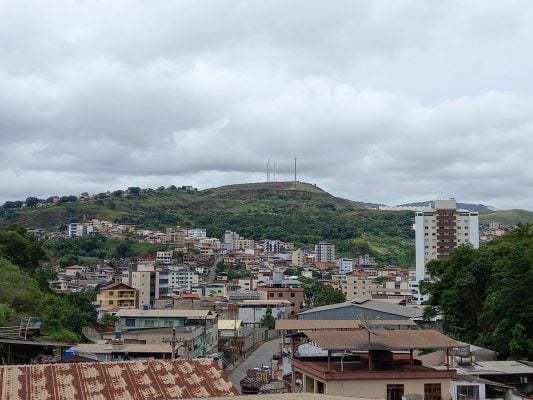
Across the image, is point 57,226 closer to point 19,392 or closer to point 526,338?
point 526,338

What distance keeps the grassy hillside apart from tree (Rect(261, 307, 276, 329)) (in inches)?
2800

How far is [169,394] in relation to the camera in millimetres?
12711

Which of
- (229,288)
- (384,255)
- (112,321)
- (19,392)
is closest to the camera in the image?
(19,392)

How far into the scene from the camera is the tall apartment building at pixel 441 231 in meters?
97.5

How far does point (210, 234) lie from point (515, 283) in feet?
420

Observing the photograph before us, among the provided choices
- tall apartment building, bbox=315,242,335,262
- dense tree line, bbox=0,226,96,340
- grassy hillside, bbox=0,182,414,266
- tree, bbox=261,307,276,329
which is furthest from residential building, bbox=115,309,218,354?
grassy hillside, bbox=0,182,414,266

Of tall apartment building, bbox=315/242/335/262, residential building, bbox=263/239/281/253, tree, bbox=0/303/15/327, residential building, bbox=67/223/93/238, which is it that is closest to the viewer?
tree, bbox=0/303/15/327

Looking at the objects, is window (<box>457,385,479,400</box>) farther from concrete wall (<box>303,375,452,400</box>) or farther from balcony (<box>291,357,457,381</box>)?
concrete wall (<box>303,375,452,400</box>)

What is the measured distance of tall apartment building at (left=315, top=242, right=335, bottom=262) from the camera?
5064 inches

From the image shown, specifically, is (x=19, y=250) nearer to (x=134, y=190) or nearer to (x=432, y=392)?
(x=432, y=392)

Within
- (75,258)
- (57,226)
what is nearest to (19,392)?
(75,258)

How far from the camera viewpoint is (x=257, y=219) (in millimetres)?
168125

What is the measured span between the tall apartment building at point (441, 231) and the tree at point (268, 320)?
4118 cm

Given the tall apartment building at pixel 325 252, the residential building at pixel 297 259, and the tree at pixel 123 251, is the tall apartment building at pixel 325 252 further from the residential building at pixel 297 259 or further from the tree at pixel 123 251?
the tree at pixel 123 251
